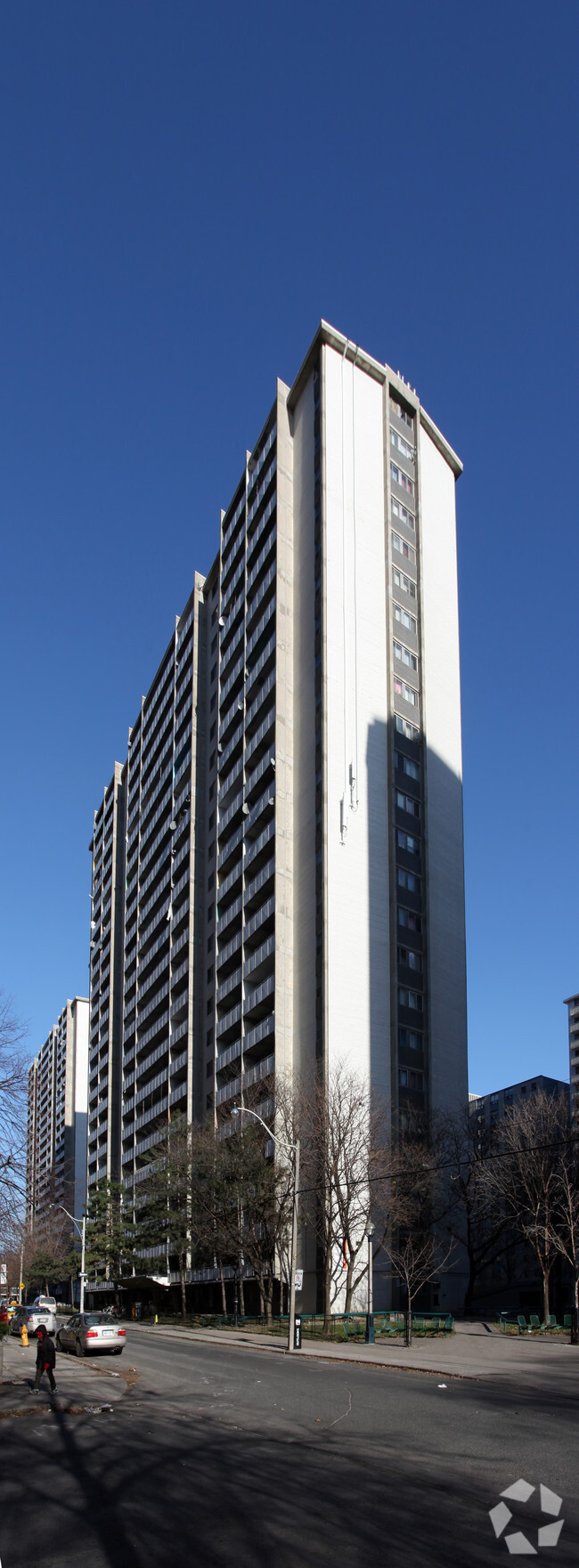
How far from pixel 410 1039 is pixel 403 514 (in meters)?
35.5

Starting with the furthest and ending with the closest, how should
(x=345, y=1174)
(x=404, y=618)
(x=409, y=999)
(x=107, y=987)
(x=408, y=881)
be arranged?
(x=107, y=987)
(x=404, y=618)
(x=408, y=881)
(x=409, y=999)
(x=345, y=1174)

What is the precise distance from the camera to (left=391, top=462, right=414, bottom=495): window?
82250mm

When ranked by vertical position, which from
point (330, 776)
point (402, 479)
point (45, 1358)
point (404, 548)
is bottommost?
point (45, 1358)

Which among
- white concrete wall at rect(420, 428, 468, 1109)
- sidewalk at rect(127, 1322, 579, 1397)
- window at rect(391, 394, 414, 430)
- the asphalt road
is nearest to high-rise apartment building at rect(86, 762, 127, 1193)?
white concrete wall at rect(420, 428, 468, 1109)

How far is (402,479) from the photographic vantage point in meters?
83.2

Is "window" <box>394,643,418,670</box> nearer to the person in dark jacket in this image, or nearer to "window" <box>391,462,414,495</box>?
"window" <box>391,462,414,495</box>

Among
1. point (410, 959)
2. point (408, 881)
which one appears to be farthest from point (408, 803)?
point (410, 959)

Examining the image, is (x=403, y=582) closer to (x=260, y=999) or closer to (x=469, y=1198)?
(x=260, y=999)

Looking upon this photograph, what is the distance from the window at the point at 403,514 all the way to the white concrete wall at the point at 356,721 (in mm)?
1373

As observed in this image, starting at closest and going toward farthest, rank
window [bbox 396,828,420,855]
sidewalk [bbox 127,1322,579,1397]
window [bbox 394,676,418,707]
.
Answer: sidewalk [bbox 127,1322,579,1397], window [bbox 396,828,420,855], window [bbox 394,676,418,707]

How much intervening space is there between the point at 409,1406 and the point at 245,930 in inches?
2199

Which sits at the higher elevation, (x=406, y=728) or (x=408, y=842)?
(x=406, y=728)

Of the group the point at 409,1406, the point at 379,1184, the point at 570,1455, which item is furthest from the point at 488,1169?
the point at 570,1455

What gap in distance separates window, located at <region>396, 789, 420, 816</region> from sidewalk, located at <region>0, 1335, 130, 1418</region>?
135 ft
